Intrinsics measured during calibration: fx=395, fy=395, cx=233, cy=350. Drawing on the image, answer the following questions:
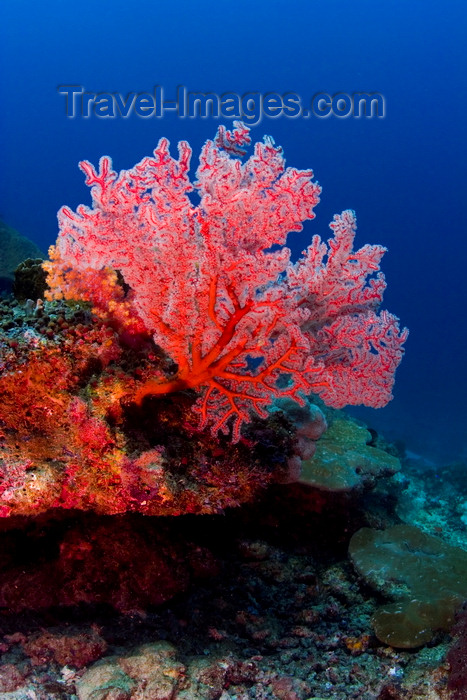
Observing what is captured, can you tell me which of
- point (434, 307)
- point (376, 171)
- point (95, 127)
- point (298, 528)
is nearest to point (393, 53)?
point (376, 171)

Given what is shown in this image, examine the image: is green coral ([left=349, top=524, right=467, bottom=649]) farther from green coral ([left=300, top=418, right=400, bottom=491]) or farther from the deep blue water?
the deep blue water

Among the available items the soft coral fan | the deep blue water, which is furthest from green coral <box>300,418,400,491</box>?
the deep blue water

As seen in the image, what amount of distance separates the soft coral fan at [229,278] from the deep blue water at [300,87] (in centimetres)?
8315

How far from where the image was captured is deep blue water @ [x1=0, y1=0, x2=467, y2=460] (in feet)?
283

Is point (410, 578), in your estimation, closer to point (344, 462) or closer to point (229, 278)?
point (344, 462)

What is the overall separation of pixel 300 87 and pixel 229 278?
375ft

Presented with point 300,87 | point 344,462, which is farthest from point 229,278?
point 300,87

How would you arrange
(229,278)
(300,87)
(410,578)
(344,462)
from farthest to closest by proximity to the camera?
(300,87)
(344,462)
(410,578)
(229,278)

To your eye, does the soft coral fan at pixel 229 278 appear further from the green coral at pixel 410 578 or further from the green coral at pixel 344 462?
the green coral at pixel 410 578

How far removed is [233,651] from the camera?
3.21 meters

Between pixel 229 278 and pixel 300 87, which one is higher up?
pixel 300 87

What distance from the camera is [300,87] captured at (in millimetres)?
96375

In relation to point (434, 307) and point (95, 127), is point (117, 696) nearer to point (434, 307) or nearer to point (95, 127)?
point (434, 307)

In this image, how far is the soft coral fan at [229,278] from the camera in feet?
9.06
